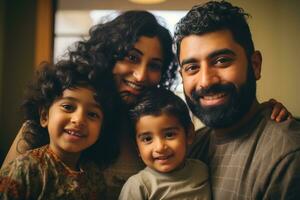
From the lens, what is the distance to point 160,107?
772 millimetres

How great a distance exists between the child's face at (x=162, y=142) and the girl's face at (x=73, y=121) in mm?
108

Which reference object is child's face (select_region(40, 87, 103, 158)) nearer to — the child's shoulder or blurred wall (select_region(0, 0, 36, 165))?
the child's shoulder

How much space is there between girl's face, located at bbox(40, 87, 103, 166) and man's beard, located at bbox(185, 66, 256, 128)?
0.24m

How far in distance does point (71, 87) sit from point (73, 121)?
8 centimetres

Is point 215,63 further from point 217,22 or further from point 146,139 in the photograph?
point 146,139

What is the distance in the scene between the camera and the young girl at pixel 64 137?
67cm

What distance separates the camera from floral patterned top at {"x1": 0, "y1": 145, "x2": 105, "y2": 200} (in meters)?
0.66

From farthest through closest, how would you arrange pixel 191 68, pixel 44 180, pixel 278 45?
pixel 278 45
pixel 191 68
pixel 44 180

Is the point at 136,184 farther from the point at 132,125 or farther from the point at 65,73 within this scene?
the point at 65,73

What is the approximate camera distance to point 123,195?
74 cm

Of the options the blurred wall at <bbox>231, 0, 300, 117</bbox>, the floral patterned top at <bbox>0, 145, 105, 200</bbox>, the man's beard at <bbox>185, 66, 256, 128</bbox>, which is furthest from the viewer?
the blurred wall at <bbox>231, 0, 300, 117</bbox>

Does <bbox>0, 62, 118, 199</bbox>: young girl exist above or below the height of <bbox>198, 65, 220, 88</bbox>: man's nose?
below

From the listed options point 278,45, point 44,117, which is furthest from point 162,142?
point 278,45

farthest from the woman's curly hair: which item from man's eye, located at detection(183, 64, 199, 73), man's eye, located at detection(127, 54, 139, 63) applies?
man's eye, located at detection(183, 64, 199, 73)
